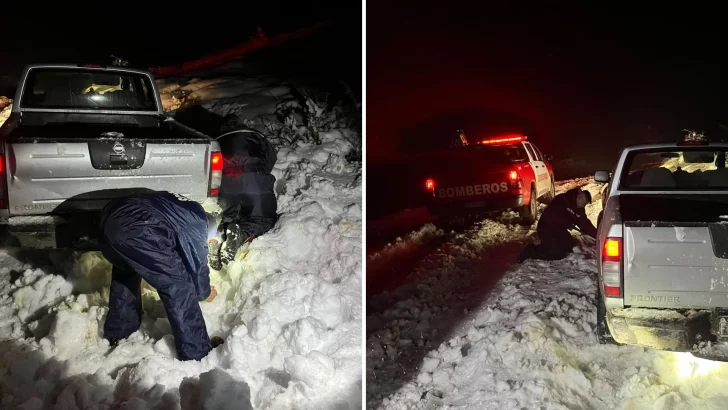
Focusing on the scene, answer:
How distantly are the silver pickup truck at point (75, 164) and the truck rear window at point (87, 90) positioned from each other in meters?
0.03

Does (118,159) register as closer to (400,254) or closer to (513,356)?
(513,356)

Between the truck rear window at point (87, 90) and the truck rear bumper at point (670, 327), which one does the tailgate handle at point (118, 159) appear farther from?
the truck rear bumper at point (670, 327)

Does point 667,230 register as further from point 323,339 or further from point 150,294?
point 150,294

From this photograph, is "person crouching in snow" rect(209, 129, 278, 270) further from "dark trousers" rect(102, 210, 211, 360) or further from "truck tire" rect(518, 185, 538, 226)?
"truck tire" rect(518, 185, 538, 226)

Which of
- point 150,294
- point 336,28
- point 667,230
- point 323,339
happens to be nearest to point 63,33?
point 336,28

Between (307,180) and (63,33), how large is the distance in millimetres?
19628

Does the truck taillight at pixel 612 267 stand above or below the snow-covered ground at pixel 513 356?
above

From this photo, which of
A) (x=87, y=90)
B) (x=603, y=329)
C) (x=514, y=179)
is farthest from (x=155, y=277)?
(x=514, y=179)

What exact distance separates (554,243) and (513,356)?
2.93 m

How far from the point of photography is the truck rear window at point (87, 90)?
5.59 m

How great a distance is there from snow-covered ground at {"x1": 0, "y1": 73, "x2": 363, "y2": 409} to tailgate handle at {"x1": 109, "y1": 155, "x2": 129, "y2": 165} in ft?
3.77

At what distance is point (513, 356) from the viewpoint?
425 centimetres

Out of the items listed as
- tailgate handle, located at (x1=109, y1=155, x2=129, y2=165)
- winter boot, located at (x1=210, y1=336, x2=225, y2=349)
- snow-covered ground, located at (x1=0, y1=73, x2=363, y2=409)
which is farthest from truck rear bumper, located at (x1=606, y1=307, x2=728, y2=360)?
tailgate handle, located at (x1=109, y1=155, x2=129, y2=165)

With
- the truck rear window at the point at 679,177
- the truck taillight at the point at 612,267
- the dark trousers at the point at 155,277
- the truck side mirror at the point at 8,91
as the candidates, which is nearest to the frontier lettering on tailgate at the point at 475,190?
the truck rear window at the point at 679,177
